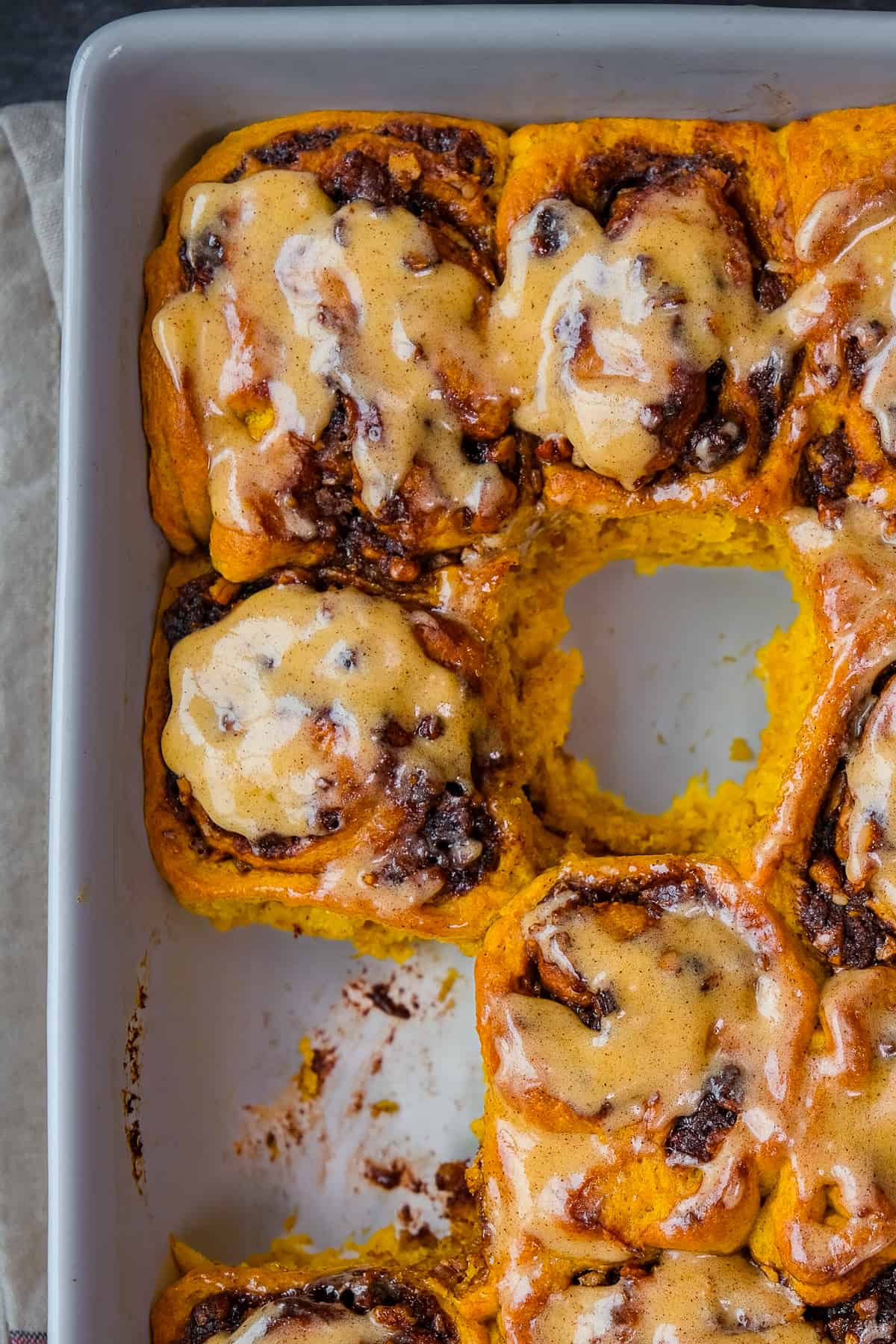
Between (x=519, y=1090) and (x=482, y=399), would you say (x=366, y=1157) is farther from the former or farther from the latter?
(x=482, y=399)

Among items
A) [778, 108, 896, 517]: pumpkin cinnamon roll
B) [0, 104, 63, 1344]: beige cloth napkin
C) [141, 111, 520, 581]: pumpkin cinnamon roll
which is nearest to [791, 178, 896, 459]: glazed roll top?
[778, 108, 896, 517]: pumpkin cinnamon roll

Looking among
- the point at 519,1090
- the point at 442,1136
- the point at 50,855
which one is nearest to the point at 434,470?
the point at 50,855

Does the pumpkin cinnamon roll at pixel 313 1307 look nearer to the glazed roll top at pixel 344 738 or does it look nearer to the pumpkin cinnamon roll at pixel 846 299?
the glazed roll top at pixel 344 738

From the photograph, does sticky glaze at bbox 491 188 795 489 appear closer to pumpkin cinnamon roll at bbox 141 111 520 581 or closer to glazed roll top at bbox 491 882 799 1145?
pumpkin cinnamon roll at bbox 141 111 520 581

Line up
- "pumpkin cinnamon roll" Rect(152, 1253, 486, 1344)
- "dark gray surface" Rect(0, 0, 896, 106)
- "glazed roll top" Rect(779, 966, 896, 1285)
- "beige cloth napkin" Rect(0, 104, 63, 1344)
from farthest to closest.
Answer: "dark gray surface" Rect(0, 0, 896, 106)
"beige cloth napkin" Rect(0, 104, 63, 1344)
"pumpkin cinnamon roll" Rect(152, 1253, 486, 1344)
"glazed roll top" Rect(779, 966, 896, 1285)

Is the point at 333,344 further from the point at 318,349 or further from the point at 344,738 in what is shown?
the point at 344,738

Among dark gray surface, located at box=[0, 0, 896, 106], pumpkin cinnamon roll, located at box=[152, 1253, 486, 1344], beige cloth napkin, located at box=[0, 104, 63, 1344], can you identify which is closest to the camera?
pumpkin cinnamon roll, located at box=[152, 1253, 486, 1344]

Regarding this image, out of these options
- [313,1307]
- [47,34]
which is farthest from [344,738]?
[47,34]
